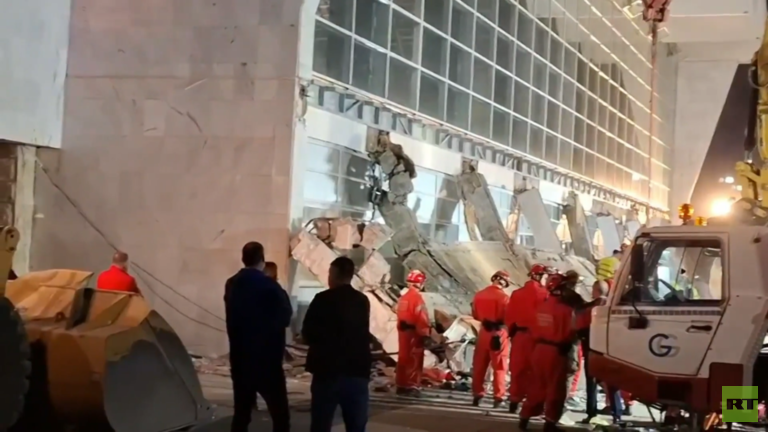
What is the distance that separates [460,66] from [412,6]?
2.70m

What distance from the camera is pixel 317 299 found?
5.56 meters

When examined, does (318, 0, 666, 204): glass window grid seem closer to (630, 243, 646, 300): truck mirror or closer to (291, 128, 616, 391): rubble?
(291, 128, 616, 391): rubble

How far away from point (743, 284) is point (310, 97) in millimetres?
7994

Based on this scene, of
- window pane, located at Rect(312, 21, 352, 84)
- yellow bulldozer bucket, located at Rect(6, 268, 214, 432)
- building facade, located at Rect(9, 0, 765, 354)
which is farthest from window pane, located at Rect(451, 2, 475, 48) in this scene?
yellow bulldozer bucket, located at Rect(6, 268, 214, 432)

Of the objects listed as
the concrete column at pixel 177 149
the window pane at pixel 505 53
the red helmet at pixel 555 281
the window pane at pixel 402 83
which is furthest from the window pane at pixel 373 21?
the red helmet at pixel 555 281

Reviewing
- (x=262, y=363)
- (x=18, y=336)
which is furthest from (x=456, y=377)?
(x=18, y=336)

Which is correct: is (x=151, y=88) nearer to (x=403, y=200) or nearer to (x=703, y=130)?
(x=403, y=200)

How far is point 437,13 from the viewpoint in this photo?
18062 mm

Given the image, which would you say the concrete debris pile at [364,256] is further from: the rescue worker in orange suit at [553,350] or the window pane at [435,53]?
the window pane at [435,53]

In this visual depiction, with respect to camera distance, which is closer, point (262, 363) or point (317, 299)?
point (317, 299)

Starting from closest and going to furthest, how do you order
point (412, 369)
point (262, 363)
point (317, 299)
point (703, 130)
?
point (317, 299) < point (262, 363) < point (412, 369) < point (703, 130)

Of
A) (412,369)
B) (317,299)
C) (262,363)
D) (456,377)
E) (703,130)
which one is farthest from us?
(703,130)

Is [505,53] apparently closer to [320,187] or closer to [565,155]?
[565,155]

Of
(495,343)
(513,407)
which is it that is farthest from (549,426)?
(495,343)
